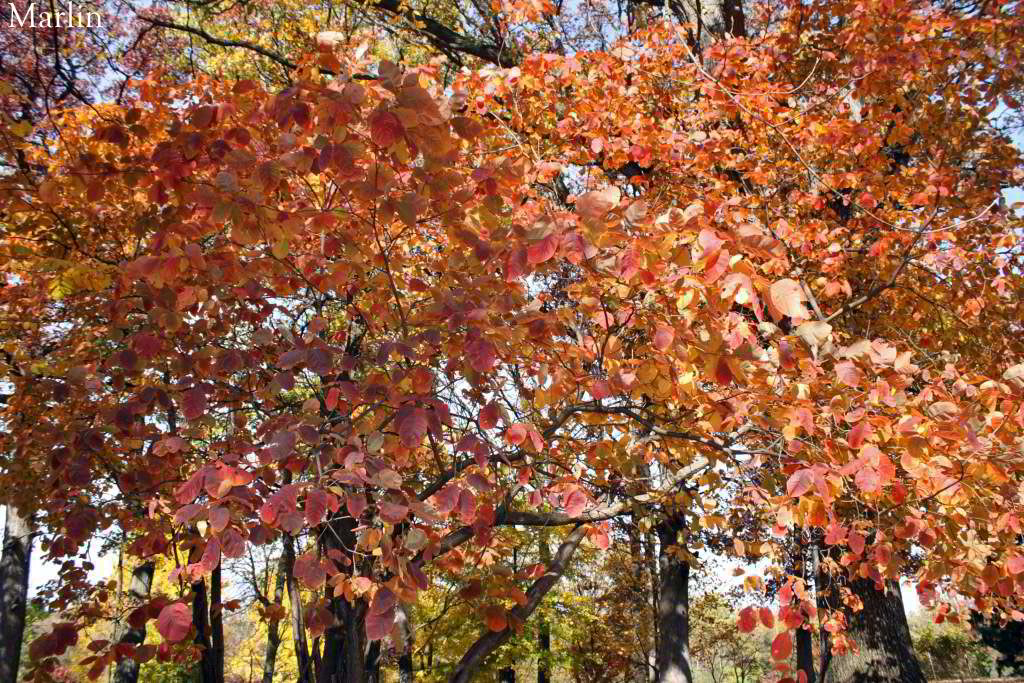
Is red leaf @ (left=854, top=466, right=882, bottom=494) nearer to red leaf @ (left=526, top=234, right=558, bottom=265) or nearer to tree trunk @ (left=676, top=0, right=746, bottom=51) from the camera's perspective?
red leaf @ (left=526, top=234, right=558, bottom=265)

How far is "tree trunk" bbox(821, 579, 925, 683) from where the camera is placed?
8.68 m

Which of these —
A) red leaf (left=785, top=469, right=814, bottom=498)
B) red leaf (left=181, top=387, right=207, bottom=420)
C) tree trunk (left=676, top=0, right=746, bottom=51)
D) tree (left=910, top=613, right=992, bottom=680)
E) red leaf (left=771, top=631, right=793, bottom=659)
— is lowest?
tree (left=910, top=613, right=992, bottom=680)

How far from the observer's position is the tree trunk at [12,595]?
10.0m

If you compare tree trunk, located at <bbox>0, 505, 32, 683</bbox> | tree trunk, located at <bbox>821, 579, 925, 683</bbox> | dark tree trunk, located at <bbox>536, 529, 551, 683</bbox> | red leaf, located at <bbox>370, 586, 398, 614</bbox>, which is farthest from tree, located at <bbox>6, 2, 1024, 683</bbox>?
dark tree trunk, located at <bbox>536, 529, 551, 683</bbox>

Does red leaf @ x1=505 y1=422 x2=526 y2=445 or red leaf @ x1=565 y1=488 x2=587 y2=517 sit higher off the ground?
red leaf @ x1=505 y1=422 x2=526 y2=445

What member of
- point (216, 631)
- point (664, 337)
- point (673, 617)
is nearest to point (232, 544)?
point (664, 337)

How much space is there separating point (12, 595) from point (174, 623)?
11.0 m

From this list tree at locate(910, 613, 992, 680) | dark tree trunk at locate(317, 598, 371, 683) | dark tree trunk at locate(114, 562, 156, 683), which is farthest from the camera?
tree at locate(910, 613, 992, 680)

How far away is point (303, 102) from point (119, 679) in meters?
10.8

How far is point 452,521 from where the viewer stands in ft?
17.2

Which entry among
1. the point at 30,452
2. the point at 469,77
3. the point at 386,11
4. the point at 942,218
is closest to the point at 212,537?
the point at 30,452

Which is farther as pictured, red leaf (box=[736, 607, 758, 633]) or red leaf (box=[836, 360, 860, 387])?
red leaf (box=[736, 607, 758, 633])

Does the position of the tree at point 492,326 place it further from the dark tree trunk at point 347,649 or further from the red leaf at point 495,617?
the red leaf at point 495,617

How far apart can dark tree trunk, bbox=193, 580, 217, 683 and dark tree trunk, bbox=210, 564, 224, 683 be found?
0.03m
